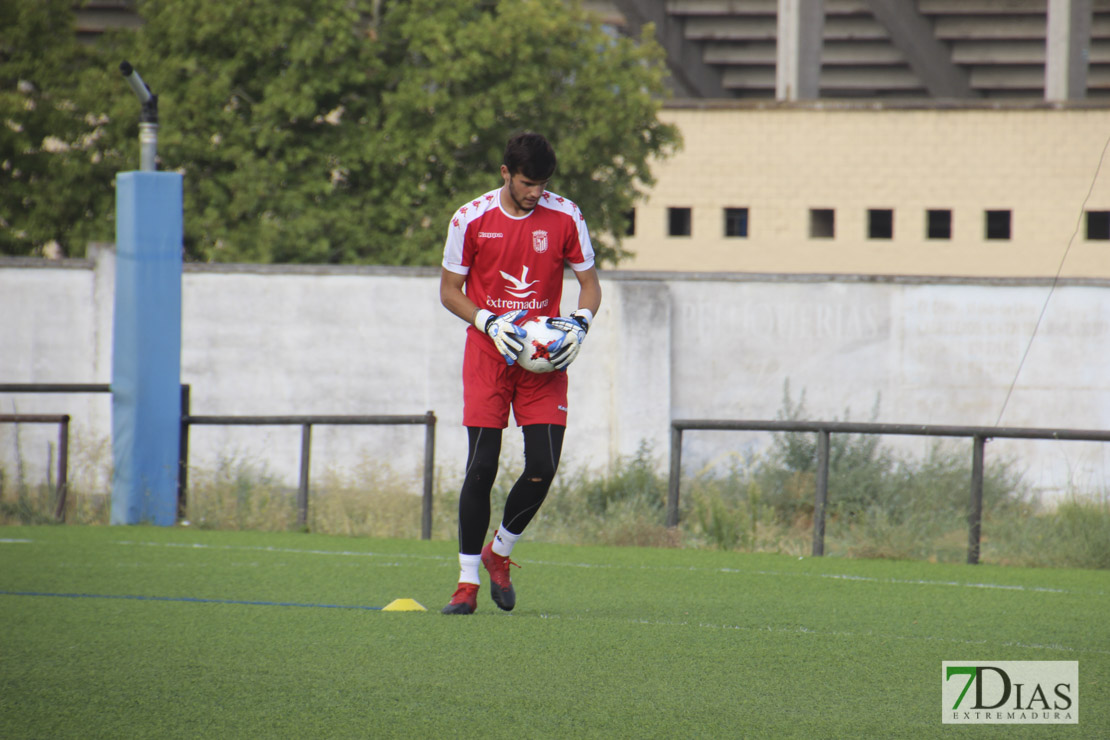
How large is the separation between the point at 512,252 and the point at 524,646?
68.8 inches

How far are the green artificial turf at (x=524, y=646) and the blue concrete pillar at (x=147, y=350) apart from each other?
2.52 m

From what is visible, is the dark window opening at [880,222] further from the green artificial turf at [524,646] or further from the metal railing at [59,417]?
the green artificial turf at [524,646]

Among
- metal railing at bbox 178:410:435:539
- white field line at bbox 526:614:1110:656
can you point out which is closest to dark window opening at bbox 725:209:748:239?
metal railing at bbox 178:410:435:539

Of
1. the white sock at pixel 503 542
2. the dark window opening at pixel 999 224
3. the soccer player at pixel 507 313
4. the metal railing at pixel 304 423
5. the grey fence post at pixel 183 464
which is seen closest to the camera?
the soccer player at pixel 507 313

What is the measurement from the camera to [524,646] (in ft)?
18.7

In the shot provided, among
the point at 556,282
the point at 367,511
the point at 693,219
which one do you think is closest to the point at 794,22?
the point at 693,219

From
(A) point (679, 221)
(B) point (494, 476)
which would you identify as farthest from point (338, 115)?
(B) point (494, 476)

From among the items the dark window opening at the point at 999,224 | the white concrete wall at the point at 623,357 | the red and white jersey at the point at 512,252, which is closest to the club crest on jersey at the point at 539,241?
the red and white jersey at the point at 512,252

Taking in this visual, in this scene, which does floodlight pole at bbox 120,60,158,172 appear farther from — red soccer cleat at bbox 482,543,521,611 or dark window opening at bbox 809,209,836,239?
dark window opening at bbox 809,209,836,239

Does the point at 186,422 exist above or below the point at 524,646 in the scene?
above

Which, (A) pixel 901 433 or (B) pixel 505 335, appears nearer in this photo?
(B) pixel 505 335

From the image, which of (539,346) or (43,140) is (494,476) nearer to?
(539,346)

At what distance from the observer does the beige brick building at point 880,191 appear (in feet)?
104

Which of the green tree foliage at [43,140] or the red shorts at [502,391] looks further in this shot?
the green tree foliage at [43,140]
